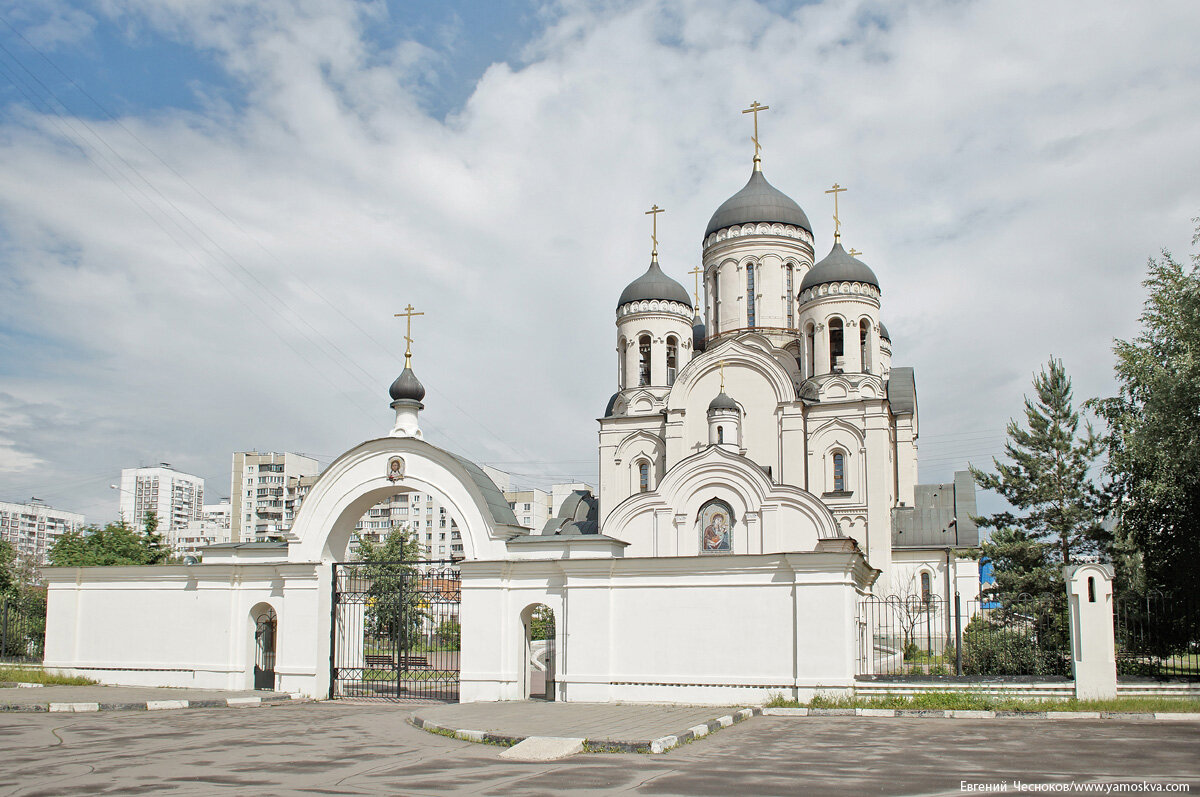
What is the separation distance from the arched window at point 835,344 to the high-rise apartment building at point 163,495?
9459cm

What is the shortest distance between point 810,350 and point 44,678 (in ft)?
77.6

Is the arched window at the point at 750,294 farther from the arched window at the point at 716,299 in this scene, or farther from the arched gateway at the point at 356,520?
the arched gateway at the point at 356,520

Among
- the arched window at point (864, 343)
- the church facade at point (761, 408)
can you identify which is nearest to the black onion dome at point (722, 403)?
the church facade at point (761, 408)

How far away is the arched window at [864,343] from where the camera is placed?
32.0 m

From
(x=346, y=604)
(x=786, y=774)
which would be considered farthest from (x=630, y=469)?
(x=786, y=774)

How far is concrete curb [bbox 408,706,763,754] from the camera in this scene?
379 inches

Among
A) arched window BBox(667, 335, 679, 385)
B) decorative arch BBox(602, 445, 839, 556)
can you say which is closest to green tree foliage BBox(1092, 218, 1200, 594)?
decorative arch BBox(602, 445, 839, 556)

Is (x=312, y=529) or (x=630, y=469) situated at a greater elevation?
(x=630, y=469)

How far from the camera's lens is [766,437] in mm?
31828

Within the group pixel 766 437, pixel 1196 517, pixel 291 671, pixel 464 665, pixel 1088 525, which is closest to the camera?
pixel 464 665

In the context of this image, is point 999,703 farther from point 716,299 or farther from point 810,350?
point 716,299

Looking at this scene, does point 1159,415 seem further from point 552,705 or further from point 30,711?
point 30,711

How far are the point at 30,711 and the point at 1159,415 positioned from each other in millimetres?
17491

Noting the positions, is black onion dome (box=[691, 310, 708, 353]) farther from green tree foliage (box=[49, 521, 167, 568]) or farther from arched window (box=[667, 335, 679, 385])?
green tree foliage (box=[49, 521, 167, 568])
